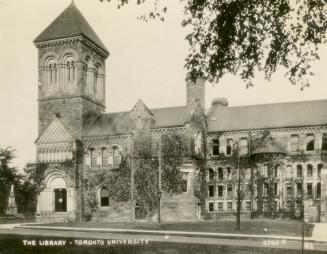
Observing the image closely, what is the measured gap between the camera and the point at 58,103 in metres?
48.4

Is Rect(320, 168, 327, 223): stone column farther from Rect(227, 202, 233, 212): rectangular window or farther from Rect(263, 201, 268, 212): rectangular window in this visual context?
Rect(227, 202, 233, 212): rectangular window

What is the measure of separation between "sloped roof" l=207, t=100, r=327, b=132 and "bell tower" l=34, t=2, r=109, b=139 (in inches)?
480

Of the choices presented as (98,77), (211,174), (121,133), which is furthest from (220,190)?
(98,77)

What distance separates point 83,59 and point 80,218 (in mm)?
14341

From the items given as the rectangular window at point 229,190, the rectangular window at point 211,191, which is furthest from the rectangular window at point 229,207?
the rectangular window at point 211,191

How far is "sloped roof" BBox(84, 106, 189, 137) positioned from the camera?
149ft

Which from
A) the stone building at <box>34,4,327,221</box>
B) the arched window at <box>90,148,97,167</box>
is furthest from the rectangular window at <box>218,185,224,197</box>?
the arched window at <box>90,148,97,167</box>

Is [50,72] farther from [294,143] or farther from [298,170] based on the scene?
[298,170]

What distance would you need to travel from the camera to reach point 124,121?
157 ft

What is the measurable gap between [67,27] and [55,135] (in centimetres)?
995

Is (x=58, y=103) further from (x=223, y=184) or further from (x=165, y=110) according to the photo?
(x=223, y=184)

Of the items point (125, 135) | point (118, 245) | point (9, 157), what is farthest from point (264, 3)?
point (125, 135)

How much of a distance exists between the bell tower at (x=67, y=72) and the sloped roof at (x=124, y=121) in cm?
105

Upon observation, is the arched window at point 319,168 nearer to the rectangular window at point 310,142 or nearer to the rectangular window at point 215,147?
the rectangular window at point 310,142
